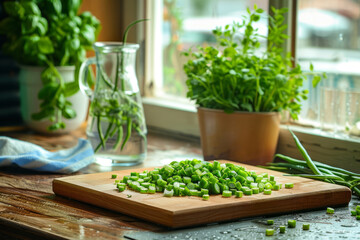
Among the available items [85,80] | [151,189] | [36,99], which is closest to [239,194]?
[151,189]

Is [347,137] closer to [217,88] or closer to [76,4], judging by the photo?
[217,88]

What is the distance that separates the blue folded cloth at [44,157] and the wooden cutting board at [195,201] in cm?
21

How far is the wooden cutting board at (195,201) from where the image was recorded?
3.62 ft

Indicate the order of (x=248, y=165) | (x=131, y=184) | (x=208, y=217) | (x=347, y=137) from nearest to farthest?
(x=208, y=217) < (x=131, y=184) < (x=248, y=165) < (x=347, y=137)

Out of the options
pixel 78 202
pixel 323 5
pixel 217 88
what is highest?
pixel 323 5

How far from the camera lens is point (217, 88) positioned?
159cm

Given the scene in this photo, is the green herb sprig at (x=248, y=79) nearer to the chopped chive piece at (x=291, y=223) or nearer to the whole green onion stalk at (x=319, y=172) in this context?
the whole green onion stalk at (x=319, y=172)

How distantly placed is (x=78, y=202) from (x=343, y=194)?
53cm

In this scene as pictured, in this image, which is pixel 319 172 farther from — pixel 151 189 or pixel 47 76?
pixel 47 76

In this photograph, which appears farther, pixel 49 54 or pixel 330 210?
pixel 49 54

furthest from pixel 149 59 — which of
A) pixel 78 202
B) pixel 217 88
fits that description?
pixel 78 202

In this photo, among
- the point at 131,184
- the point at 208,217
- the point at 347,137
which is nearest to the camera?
the point at 208,217

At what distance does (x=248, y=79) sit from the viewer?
152 cm

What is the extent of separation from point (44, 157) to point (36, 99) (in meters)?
0.48
